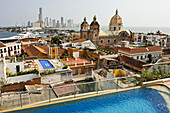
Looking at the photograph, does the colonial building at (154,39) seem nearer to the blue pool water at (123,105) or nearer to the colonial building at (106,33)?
the colonial building at (106,33)

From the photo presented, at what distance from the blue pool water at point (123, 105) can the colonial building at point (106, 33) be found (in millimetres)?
30281

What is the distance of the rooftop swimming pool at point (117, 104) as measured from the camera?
21.0 ft

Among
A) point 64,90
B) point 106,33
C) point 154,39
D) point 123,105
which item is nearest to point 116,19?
point 106,33

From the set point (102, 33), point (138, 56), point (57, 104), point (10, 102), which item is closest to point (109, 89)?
point (57, 104)

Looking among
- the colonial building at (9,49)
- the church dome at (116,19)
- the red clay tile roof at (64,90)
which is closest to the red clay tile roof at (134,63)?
the red clay tile roof at (64,90)

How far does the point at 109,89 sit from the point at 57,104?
261 cm

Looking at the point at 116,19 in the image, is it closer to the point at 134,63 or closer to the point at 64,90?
the point at 134,63

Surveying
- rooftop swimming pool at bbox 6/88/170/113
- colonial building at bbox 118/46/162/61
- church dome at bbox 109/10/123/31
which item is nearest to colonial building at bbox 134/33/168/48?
church dome at bbox 109/10/123/31

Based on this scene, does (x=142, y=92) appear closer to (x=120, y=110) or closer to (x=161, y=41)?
(x=120, y=110)

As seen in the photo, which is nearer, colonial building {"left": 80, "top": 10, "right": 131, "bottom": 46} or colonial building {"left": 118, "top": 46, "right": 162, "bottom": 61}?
colonial building {"left": 118, "top": 46, "right": 162, "bottom": 61}

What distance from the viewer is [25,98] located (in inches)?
252

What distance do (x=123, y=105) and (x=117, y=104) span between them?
27cm

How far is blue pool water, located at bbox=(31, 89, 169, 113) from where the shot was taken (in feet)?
21.2

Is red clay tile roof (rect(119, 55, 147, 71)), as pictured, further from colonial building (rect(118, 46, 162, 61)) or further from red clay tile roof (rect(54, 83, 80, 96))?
red clay tile roof (rect(54, 83, 80, 96))
